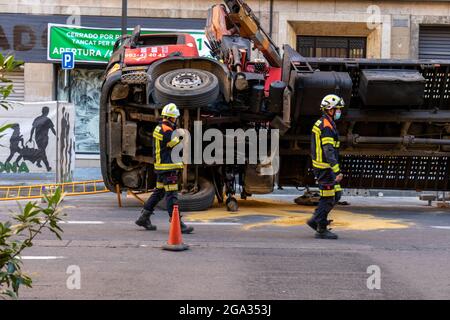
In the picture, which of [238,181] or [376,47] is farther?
[376,47]

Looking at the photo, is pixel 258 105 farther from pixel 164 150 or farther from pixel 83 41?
pixel 83 41

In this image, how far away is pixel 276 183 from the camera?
12.0 meters

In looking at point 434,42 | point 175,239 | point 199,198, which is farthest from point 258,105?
point 434,42

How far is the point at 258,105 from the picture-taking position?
429 inches

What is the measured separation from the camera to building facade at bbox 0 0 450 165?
63.2 feet

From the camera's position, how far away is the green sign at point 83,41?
19125 mm

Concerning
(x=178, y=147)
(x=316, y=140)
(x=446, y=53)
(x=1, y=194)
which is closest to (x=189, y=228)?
(x=178, y=147)

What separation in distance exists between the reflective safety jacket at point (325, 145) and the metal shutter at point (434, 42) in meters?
13.0

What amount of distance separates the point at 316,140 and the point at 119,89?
3839mm

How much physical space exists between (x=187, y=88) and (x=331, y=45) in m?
11.2

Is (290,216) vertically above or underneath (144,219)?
underneath

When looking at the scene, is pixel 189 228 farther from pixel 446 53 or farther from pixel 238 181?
pixel 446 53

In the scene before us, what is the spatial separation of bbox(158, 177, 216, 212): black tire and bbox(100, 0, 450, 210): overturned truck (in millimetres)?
18
